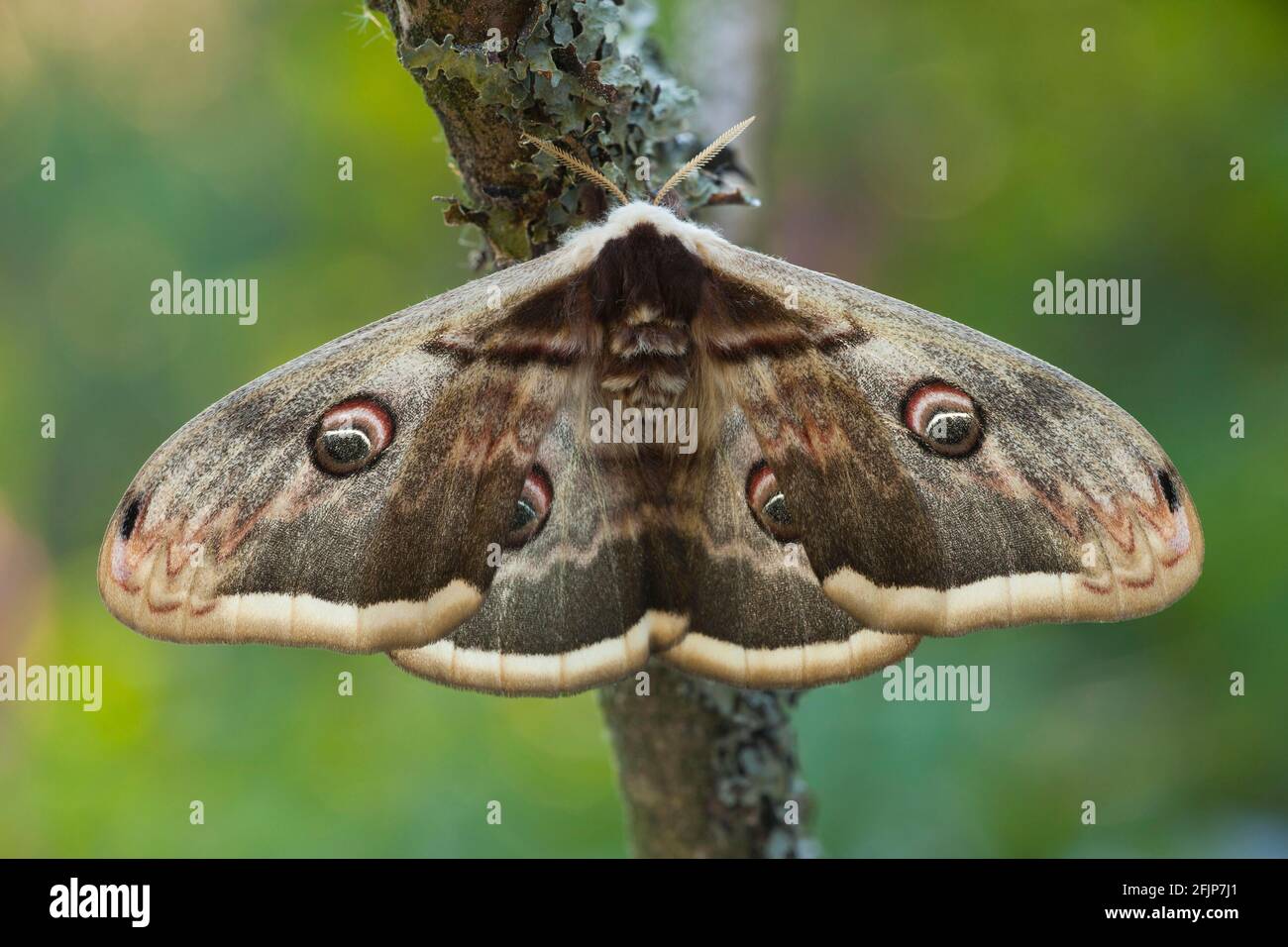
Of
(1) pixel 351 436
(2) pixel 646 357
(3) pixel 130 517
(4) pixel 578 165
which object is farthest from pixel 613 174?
(3) pixel 130 517

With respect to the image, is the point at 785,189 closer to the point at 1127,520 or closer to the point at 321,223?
the point at 321,223

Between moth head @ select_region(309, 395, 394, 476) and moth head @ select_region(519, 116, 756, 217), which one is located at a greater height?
moth head @ select_region(519, 116, 756, 217)

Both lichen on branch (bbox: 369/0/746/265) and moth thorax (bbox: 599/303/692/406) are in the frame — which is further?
moth thorax (bbox: 599/303/692/406)

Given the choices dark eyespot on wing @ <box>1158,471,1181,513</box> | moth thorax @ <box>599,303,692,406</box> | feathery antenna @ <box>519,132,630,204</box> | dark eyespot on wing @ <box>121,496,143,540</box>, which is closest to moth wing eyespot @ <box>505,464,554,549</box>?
moth thorax @ <box>599,303,692,406</box>

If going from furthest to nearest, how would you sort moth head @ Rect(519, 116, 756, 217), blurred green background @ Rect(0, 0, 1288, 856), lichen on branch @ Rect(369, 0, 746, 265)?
1. blurred green background @ Rect(0, 0, 1288, 856)
2. moth head @ Rect(519, 116, 756, 217)
3. lichen on branch @ Rect(369, 0, 746, 265)

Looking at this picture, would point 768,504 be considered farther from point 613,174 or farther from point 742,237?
point 742,237

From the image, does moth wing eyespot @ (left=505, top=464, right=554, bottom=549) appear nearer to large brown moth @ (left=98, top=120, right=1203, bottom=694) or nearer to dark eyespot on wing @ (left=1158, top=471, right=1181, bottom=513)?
large brown moth @ (left=98, top=120, right=1203, bottom=694)
